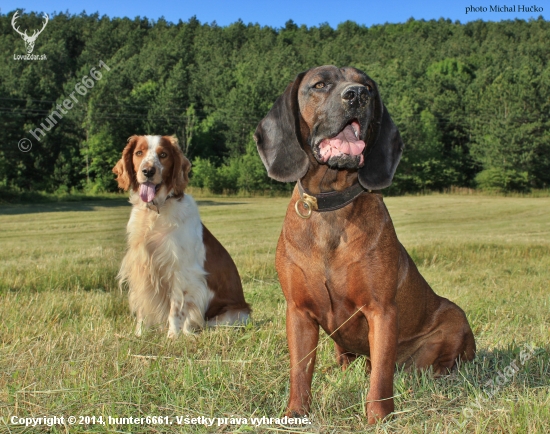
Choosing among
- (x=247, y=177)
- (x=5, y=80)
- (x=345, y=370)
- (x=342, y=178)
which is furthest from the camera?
(x=247, y=177)

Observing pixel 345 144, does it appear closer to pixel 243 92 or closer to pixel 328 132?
pixel 328 132

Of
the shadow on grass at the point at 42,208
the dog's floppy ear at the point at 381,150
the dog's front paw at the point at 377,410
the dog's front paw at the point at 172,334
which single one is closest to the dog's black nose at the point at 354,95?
the dog's floppy ear at the point at 381,150

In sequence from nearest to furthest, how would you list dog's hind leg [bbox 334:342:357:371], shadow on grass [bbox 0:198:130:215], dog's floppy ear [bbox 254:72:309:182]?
dog's floppy ear [bbox 254:72:309:182] < dog's hind leg [bbox 334:342:357:371] < shadow on grass [bbox 0:198:130:215]

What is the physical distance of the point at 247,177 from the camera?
1281 inches

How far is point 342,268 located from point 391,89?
181ft

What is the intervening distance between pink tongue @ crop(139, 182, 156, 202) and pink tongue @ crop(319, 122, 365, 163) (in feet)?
8.75

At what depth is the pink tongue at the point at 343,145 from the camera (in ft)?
9.35

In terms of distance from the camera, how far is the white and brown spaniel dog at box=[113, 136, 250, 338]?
17.2ft

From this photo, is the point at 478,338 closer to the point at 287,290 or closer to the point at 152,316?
the point at 287,290

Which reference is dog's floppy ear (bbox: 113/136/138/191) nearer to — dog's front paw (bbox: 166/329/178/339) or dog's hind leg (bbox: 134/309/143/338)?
dog's hind leg (bbox: 134/309/143/338)

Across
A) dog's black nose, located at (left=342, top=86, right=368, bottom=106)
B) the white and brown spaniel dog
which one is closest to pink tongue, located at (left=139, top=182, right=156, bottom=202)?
the white and brown spaniel dog

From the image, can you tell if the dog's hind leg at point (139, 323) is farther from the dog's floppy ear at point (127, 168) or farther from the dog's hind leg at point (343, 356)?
the dog's hind leg at point (343, 356)

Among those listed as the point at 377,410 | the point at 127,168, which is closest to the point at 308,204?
the point at 377,410

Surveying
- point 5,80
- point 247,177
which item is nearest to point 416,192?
point 247,177
